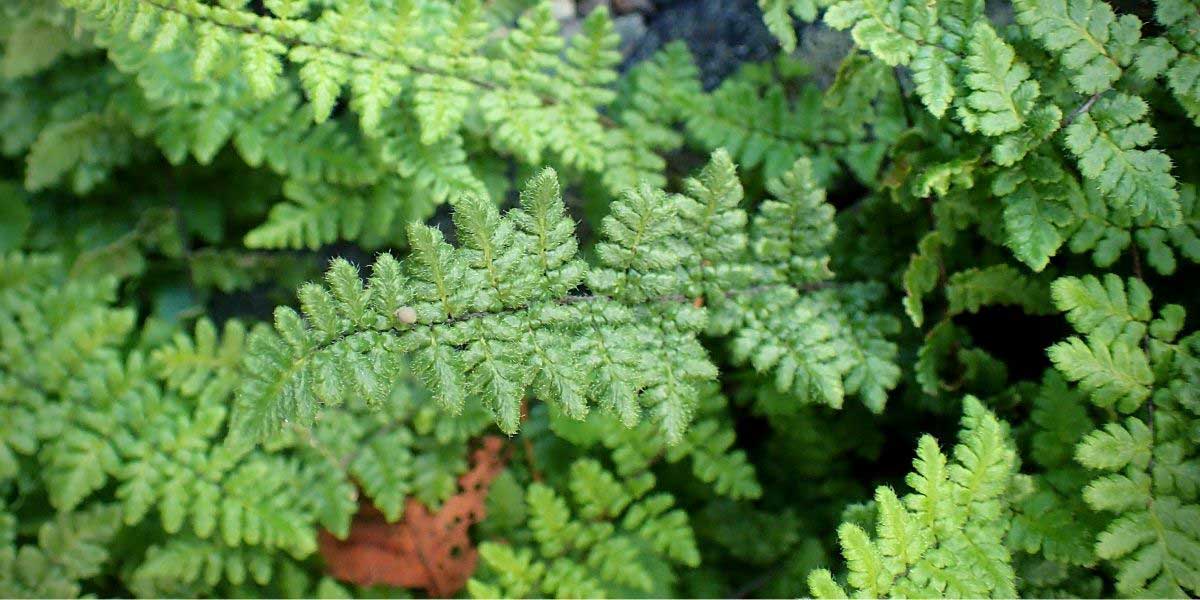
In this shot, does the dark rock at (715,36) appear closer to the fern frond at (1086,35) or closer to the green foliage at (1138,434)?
the fern frond at (1086,35)

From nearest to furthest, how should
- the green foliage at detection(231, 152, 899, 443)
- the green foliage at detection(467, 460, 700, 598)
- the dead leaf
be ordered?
the green foliage at detection(231, 152, 899, 443) → the green foliage at detection(467, 460, 700, 598) → the dead leaf

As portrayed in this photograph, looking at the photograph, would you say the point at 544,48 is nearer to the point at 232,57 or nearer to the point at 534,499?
the point at 232,57

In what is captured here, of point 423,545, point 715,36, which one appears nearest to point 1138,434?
point 715,36

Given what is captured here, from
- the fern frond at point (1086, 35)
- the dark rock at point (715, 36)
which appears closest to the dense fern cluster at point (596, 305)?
the fern frond at point (1086, 35)

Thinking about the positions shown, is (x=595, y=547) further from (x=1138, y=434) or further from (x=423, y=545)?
(x=1138, y=434)

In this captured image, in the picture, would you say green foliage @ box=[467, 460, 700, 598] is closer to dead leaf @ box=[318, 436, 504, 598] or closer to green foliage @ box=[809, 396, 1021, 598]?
dead leaf @ box=[318, 436, 504, 598]

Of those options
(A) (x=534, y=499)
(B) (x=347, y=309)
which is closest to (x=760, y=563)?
(A) (x=534, y=499)

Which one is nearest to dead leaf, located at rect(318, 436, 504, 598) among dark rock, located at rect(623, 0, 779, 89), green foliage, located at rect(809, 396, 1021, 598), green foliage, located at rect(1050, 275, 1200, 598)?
green foliage, located at rect(809, 396, 1021, 598)
